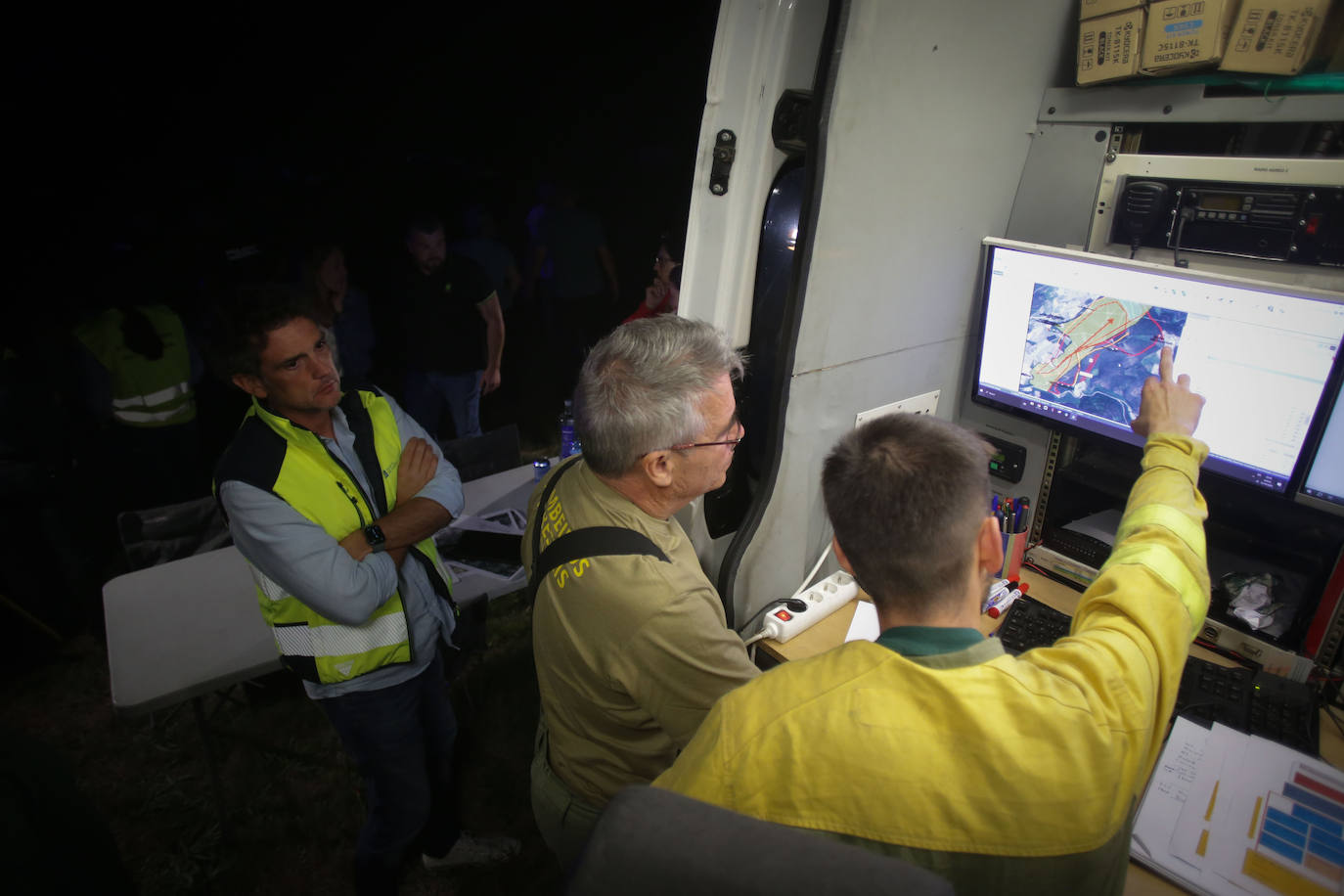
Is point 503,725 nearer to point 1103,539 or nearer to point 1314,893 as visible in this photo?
point 1103,539

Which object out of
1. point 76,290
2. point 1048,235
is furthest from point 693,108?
point 1048,235

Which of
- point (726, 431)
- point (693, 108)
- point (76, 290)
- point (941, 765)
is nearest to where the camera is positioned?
point (941, 765)

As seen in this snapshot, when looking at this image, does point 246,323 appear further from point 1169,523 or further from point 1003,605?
point 1003,605

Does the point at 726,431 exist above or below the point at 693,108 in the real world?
below

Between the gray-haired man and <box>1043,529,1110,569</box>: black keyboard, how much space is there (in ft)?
4.09

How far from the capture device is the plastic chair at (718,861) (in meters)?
0.48

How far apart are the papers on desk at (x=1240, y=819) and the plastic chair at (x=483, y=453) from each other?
2.84 m

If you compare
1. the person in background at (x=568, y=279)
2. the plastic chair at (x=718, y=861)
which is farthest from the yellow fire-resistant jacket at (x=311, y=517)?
the person in background at (x=568, y=279)

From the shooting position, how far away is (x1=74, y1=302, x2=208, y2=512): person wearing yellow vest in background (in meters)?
3.47

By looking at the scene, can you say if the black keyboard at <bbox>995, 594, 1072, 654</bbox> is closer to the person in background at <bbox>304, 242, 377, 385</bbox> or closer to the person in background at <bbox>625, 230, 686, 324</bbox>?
the person in background at <bbox>625, 230, 686, 324</bbox>

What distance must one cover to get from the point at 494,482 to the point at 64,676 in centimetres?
227

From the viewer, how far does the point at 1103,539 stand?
203cm

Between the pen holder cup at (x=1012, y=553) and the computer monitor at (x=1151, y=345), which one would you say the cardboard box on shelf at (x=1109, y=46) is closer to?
the computer monitor at (x=1151, y=345)

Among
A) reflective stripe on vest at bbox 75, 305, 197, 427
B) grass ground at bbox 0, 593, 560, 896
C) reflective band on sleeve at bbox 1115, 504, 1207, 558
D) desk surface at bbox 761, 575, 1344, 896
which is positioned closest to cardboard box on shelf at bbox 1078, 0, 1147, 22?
reflective band on sleeve at bbox 1115, 504, 1207, 558
